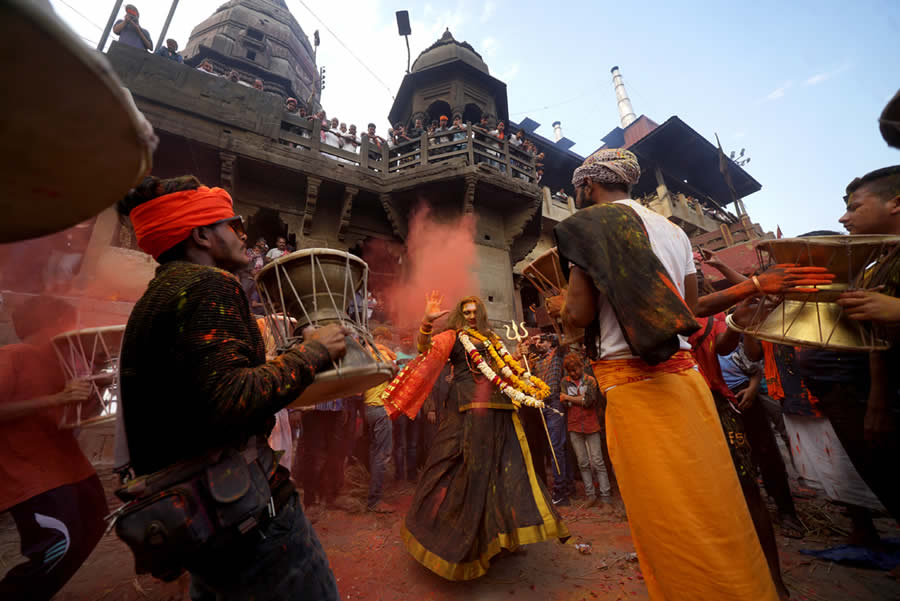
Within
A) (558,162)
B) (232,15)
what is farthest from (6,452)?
(232,15)

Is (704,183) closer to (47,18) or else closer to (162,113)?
(162,113)

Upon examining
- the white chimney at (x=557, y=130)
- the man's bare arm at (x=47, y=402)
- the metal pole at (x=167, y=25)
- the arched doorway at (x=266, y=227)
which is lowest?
the man's bare arm at (x=47, y=402)

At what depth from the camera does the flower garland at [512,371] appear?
3.61 meters

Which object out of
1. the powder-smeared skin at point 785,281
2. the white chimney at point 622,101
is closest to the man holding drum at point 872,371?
the powder-smeared skin at point 785,281

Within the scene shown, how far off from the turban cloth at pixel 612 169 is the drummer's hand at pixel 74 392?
344cm

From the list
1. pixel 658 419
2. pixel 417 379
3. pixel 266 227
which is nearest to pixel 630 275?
pixel 658 419

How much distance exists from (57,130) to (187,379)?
68 centimetres

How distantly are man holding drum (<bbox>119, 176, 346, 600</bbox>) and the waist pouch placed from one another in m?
0.04

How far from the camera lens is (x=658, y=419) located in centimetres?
154

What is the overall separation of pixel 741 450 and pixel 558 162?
1852 centimetres

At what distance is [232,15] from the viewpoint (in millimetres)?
21984

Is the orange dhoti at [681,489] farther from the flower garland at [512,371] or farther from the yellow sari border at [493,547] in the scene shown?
the flower garland at [512,371]

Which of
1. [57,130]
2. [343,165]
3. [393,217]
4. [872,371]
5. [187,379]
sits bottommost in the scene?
[872,371]

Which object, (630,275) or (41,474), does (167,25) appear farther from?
(630,275)
